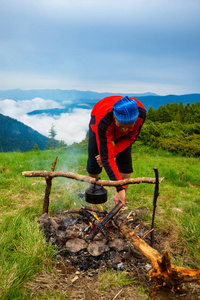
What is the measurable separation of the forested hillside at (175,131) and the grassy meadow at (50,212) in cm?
334

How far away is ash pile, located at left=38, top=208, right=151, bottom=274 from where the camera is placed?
2438 mm

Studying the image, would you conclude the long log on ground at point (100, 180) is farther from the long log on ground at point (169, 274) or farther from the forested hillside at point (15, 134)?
→ the forested hillside at point (15, 134)

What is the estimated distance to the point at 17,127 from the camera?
4934 inches

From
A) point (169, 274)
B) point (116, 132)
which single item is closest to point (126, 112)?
point (116, 132)

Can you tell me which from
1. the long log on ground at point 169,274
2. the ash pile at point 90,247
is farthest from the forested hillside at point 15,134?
the long log on ground at point 169,274

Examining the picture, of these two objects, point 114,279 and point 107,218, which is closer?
point 114,279

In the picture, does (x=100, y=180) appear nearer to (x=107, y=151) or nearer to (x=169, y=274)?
(x=107, y=151)

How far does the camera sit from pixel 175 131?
480 inches

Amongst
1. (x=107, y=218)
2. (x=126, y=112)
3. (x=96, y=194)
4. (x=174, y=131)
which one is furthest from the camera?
(x=174, y=131)

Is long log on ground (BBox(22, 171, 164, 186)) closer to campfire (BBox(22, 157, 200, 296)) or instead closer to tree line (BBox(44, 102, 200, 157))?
campfire (BBox(22, 157, 200, 296))

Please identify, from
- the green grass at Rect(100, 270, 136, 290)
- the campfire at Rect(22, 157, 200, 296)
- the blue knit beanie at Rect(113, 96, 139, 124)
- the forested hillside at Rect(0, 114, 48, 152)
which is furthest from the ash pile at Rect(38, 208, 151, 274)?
the forested hillside at Rect(0, 114, 48, 152)

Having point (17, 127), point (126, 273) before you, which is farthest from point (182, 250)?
point (17, 127)

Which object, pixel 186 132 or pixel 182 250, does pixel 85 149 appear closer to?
pixel 186 132

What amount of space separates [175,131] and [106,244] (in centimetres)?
1056
